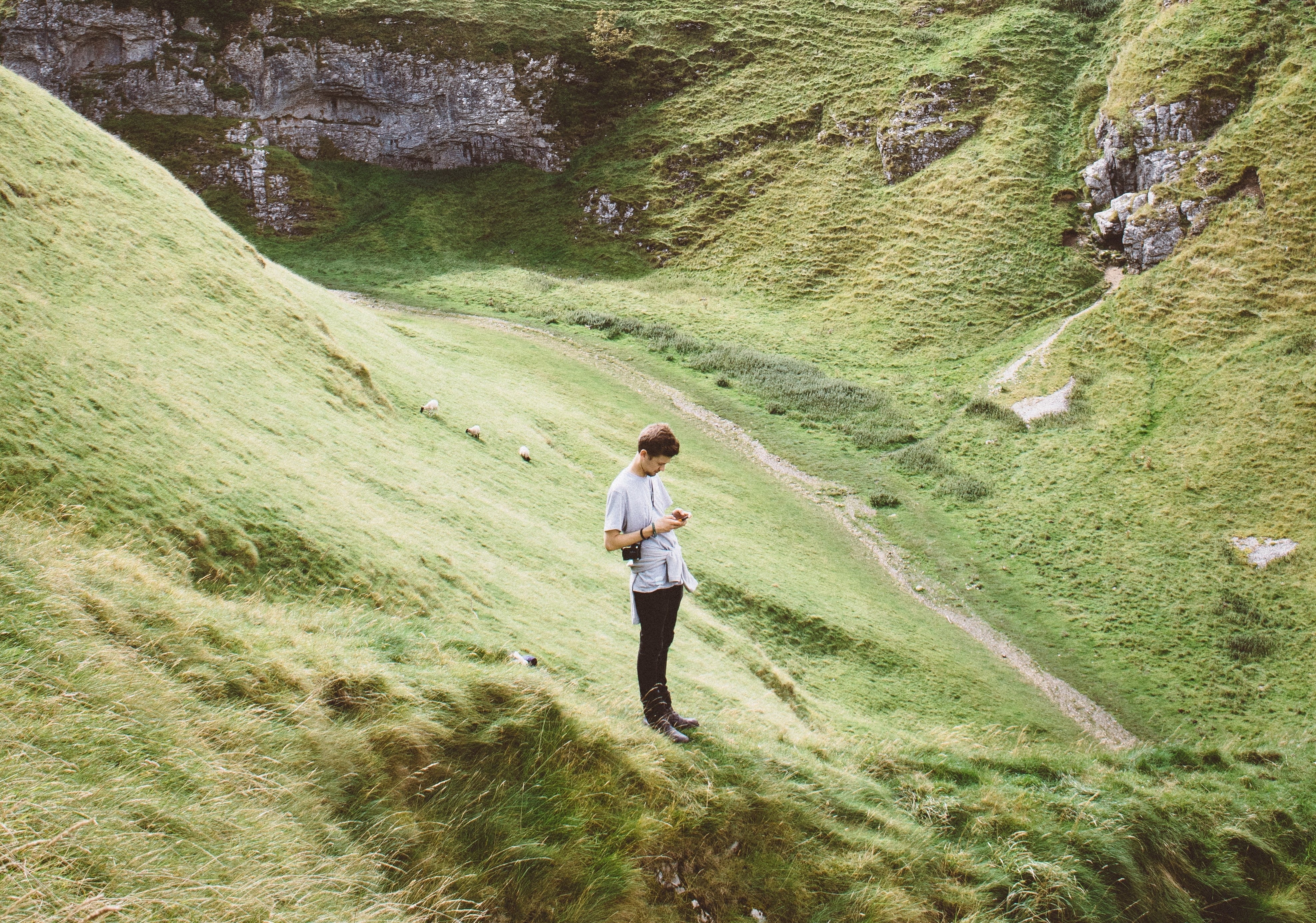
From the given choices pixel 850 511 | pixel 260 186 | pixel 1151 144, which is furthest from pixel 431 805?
pixel 260 186

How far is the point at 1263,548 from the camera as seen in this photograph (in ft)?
93.5

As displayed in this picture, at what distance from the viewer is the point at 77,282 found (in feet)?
49.0

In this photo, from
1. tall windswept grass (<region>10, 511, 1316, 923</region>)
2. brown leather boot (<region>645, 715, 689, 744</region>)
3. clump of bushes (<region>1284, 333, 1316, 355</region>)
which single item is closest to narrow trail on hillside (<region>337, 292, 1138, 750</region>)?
tall windswept grass (<region>10, 511, 1316, 923</region>)

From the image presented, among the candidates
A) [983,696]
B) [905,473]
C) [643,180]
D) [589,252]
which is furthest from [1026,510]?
[643,180]

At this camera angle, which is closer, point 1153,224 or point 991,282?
point 1153,224

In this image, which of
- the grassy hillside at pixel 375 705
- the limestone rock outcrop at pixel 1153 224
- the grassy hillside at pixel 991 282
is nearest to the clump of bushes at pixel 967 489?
the grassy hillside at pixel 991 282

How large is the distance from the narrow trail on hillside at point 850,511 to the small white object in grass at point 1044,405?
10602 millimetres

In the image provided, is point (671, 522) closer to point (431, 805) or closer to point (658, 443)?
point (658, 443)

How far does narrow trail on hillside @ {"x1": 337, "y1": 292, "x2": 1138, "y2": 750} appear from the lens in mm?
23234

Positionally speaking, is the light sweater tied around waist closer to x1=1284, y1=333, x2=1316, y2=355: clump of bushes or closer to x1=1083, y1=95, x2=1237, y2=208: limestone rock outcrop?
x1=1284, y1=333, x2=1316, y2=355: clump of bushes

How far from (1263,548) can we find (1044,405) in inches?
452

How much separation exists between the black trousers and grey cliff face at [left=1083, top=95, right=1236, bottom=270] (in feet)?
144

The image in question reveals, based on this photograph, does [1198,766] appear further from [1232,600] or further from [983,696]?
[1232,600]

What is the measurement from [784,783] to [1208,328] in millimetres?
38078
